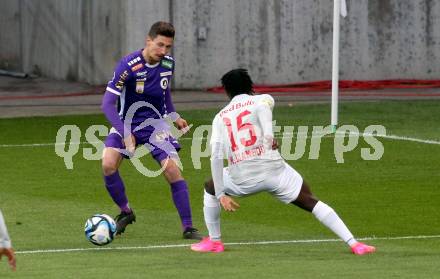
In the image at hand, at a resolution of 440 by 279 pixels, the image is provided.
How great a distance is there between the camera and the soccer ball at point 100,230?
14.3 meters

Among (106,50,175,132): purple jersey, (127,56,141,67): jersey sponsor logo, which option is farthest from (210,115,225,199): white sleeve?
(127,56,141,67): jersey sponsor logo

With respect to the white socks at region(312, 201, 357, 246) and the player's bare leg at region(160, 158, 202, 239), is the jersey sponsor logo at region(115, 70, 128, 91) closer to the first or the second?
the player's bare leg at region(160, 158, 202, 239)

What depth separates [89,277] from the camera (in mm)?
12438

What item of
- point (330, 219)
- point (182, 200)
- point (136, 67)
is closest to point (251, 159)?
point (330, 219)

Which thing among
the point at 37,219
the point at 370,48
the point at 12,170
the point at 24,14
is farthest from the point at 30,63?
the point at 37,219

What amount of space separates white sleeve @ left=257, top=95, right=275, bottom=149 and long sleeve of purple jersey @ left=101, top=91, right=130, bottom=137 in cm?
211

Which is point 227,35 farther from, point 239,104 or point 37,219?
point 239,104

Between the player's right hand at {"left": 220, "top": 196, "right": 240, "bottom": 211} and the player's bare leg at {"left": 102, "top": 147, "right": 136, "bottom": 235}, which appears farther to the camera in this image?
the player's bare leg at {"left": 102, "top": 147, "right": 136, "bottom": 235}

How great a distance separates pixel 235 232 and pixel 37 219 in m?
2.40

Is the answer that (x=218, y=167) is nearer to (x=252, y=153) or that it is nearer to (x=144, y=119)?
(x=252, y=153)

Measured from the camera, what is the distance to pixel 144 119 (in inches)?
609

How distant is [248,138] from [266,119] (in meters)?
0.26

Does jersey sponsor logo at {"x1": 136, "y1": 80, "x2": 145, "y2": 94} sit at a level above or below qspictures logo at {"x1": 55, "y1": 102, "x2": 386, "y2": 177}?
above

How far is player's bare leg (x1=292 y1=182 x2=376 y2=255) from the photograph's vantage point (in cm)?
1362
